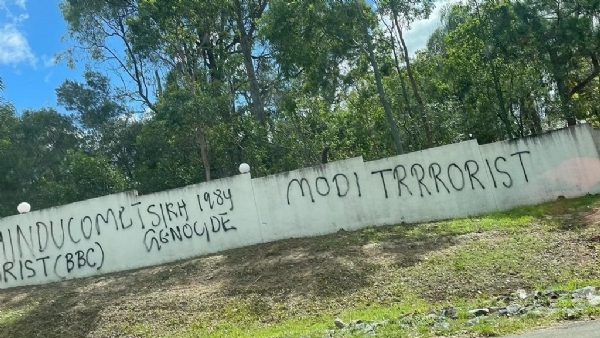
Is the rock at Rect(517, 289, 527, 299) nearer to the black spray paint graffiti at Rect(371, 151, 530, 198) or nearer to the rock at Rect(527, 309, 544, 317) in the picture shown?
the rock at Rect(527, 309, 544, 317)

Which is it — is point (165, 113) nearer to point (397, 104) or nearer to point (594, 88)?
point (397, 104)

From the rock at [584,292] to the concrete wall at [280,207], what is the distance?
521cm

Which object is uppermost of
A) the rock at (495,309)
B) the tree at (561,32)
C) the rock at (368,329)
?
the tree at (561,32)

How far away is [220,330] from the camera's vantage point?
320 inches

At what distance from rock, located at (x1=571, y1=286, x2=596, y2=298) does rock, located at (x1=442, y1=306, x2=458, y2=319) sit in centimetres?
154

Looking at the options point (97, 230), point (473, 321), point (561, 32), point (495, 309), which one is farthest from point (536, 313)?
point (561, 32)

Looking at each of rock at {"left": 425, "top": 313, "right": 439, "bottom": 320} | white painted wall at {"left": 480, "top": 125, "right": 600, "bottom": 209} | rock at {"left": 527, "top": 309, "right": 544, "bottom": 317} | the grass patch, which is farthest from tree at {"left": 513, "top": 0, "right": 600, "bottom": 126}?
rock at {"left": 425, "top": 313, "right": 439, "bottom": 320}

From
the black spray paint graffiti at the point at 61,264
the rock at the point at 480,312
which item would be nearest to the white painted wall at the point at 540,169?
the rock at the point at 480,312

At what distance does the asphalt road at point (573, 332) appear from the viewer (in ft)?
17.2

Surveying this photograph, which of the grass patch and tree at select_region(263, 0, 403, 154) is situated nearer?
the grass patch

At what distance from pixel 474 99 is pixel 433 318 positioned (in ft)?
37.2

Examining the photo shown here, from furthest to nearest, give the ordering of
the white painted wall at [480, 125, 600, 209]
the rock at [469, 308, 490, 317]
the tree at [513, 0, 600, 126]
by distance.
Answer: the tree at [513, 0, 600, 126], the white painted wall at [480, 125, 600, 209], the rock at [469, 308, 490, 317]

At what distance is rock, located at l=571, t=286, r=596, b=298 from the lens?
22.3ft

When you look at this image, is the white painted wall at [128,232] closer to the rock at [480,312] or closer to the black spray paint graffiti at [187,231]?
the black spray paint graffiti at [187,231]
